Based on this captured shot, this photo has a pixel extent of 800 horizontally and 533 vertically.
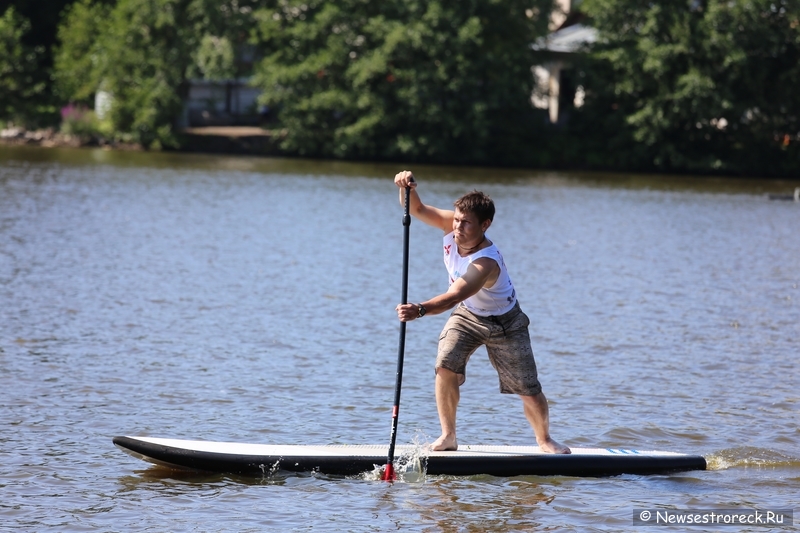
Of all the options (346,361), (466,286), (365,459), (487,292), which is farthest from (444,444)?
(346,361)

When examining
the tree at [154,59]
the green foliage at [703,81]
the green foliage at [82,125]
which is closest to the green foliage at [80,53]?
the tree at [154,59]

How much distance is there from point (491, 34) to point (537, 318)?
111ft

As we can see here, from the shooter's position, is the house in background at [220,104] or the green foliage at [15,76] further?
the house in background at [220,104]

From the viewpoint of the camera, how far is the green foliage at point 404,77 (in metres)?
44.4

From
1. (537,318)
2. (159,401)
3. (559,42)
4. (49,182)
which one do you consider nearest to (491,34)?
(559,42)

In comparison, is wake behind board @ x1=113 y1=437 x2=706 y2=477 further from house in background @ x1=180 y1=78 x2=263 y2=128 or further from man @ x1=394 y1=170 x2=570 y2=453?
house in background @ x1=180 y1=78 x2=263 y2=128

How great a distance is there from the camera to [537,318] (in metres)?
14.4

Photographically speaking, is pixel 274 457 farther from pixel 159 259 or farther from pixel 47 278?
pixel 159 259

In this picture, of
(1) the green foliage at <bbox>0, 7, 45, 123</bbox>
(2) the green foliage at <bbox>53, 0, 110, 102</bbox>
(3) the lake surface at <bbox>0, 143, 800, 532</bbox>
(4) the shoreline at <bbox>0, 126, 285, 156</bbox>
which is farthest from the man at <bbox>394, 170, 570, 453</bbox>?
(1) the green foliage at <bbox>0, 7, 45, 123</bbox>

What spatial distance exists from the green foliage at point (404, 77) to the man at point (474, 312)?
36.5m

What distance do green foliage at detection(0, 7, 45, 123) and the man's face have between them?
144 ft

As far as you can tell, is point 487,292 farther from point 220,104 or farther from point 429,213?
point 220,104

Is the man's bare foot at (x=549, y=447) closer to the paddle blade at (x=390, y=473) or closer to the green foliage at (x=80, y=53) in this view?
the paddle blade at (x=390, y=473)

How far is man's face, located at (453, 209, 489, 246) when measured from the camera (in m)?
7.47
